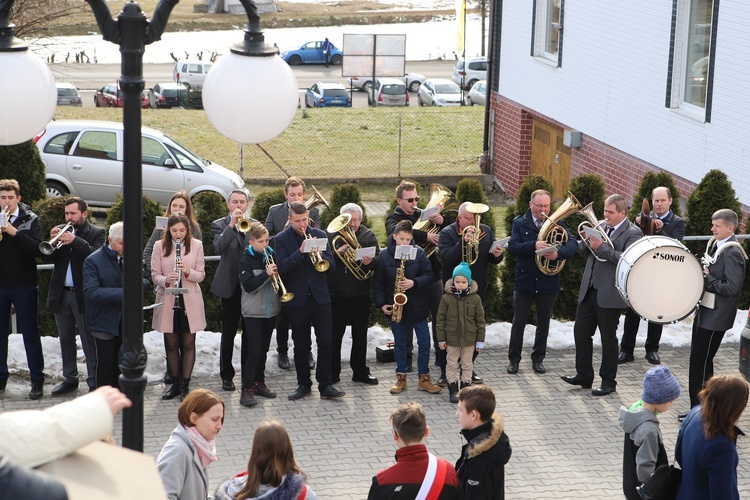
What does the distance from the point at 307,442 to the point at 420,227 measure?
8.82 ft

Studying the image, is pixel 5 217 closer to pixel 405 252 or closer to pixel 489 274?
pixel 405 252

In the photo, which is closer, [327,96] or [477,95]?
[327,96]

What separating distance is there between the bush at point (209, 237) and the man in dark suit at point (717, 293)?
195 inches

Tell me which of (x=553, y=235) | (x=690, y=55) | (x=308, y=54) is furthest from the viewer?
(x=308, y=54)

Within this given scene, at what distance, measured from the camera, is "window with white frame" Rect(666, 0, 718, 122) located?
16031 millimetres


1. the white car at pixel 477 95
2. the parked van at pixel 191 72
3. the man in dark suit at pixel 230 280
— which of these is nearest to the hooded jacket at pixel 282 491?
the man in dark suit at pixel 230 280

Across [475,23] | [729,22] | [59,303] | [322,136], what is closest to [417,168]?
[322,136]

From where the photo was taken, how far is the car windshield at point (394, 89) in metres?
36.9

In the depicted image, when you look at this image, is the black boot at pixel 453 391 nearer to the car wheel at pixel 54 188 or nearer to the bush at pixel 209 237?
the bush at pixel 209 237

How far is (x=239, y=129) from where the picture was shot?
16.2 ft

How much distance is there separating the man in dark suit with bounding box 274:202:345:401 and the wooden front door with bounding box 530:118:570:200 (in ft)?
37.8

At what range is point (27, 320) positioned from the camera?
9.95 metres

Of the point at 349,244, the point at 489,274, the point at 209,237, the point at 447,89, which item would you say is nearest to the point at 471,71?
the point at 447,89

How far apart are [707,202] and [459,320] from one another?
4.16 metres
